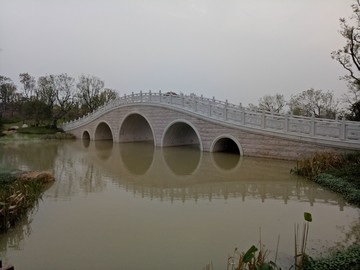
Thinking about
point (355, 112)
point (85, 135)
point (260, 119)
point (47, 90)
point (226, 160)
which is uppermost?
point (47, 90)

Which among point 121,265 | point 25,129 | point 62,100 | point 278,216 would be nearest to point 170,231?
point 121,265

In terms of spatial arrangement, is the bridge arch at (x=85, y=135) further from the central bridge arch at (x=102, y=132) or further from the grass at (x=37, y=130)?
the grass at (x=37, y=130)

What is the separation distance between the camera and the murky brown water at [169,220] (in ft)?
17.3

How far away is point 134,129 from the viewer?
2831 cm

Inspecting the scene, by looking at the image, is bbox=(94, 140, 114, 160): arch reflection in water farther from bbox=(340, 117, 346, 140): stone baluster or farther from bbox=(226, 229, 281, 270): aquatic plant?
bbox=(226, 229, 281, 270): aquatic plant

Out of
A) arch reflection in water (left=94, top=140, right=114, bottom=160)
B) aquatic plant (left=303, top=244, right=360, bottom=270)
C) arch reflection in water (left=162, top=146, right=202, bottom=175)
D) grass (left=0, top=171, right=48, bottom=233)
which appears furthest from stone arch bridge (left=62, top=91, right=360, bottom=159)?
grass (left=0, top=171, right=48, bottom=233)

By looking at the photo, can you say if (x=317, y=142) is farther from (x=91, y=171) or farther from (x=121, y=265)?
(x=121, y=265)

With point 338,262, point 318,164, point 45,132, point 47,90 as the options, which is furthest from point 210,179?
point 47,90

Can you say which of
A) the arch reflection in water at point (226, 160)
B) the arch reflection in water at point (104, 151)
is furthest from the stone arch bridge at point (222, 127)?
the arch reflection in water at point (104, 151)

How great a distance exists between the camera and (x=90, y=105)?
42562mm

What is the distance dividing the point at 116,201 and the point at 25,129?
2903 centimetres

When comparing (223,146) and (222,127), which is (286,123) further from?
(223,146)

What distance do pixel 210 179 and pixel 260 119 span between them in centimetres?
503

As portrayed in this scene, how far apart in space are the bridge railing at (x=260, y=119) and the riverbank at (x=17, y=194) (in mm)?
8779
